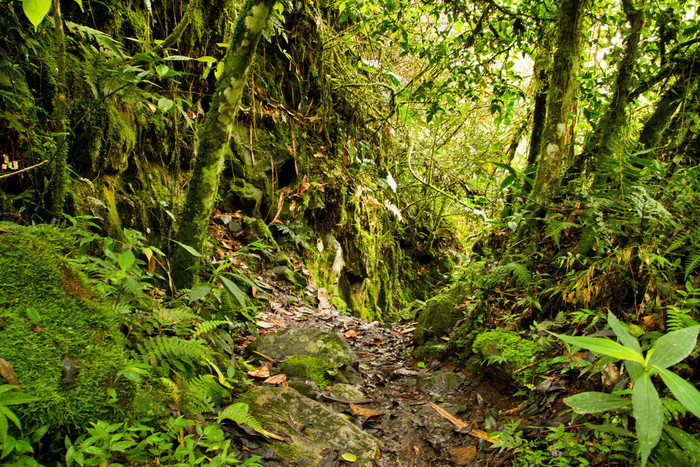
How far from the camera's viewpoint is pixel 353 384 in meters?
3.07

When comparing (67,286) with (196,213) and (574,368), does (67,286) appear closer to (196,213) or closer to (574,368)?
(196,213)

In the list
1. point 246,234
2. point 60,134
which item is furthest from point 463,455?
point 246,234

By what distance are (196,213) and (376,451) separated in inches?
76.1

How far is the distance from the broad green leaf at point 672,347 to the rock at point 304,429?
1406 millimetres

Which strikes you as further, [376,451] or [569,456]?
[376,451]

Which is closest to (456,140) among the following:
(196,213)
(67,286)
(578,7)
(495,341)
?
(578,7)

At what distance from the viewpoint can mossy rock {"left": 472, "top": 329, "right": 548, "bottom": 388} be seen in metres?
2.35

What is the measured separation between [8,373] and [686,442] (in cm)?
231

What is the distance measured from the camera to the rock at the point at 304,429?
71.5 inches

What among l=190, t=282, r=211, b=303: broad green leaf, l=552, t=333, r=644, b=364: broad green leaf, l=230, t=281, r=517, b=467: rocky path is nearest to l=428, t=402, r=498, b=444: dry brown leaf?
l=230, t=281, r=517, b=467: rocky path

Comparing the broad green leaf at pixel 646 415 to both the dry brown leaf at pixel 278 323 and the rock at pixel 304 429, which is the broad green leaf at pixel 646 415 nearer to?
the rock at pixel 304 429

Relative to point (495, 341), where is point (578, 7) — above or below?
above

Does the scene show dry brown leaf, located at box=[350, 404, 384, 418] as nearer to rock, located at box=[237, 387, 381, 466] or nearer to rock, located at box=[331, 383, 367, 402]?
rock, located at box=[331, 383, 367, 402]

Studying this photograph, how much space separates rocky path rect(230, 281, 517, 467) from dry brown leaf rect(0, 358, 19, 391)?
935 millimetres
